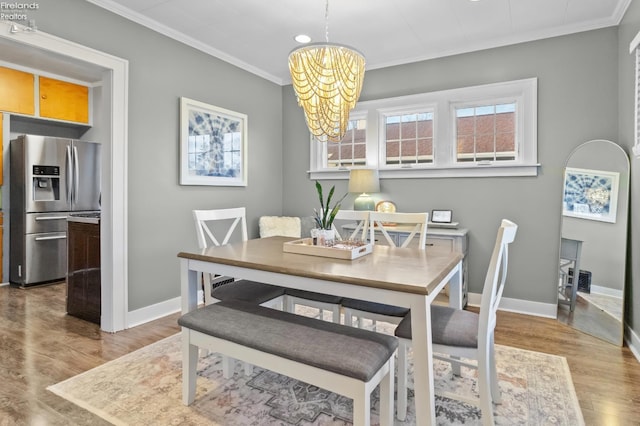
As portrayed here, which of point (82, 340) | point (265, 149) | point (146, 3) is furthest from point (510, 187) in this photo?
point (82, 340)

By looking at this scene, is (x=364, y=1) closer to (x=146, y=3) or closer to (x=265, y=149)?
(x=146, y=3)

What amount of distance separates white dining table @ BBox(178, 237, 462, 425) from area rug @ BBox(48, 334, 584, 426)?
0.46 meters

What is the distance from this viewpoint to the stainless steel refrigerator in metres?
4.19

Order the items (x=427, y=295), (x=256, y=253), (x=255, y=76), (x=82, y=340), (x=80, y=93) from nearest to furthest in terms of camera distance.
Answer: (x=427, y=295) → (x=256, y=253) → (x=82, y=340) → (x=255, y=76) → (x=80, y=93)

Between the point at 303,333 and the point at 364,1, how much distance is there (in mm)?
2463

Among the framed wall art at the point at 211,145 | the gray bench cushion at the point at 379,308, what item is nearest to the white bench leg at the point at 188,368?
the gray bench cushion at the point at 379,308

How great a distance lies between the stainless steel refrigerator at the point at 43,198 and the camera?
13.8ft

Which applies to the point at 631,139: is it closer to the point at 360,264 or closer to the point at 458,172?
the point at 458,172

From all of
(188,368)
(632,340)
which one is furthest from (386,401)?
(632,340)

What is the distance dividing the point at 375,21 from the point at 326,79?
4.51ft

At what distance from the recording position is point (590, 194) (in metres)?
2.97

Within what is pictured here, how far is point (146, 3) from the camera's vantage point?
2.79m

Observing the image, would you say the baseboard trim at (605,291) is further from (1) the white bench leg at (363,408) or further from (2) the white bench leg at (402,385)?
(1) the white bench leg at (363,408)

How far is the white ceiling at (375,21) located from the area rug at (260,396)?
2645 millimetres
